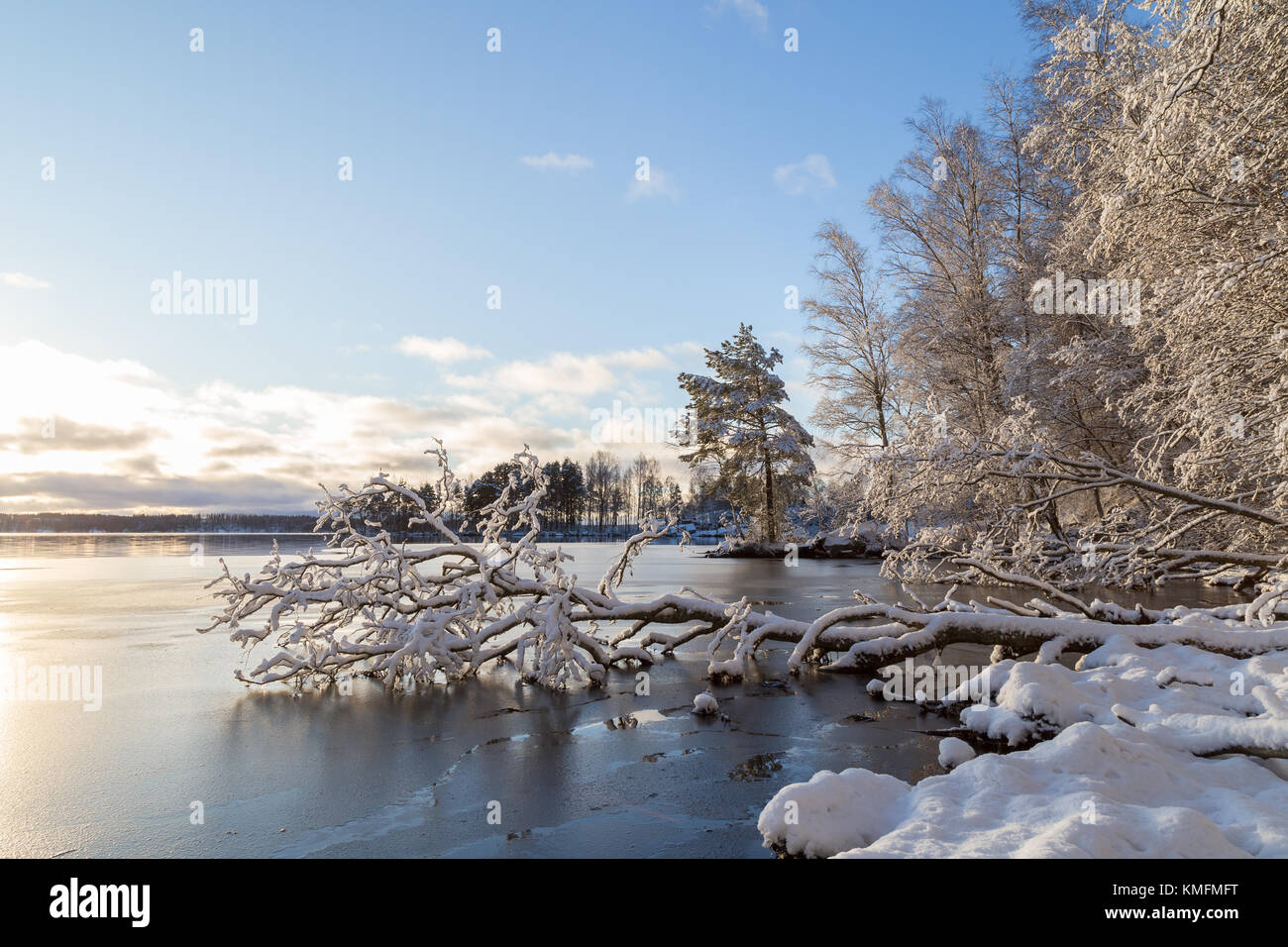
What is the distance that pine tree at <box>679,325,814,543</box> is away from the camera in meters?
36.8

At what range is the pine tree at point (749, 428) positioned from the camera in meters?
36.8

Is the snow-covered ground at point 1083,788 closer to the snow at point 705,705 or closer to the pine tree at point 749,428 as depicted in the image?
the snow at point 705,705

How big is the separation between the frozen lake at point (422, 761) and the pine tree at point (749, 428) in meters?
27.5

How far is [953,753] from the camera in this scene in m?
5.29

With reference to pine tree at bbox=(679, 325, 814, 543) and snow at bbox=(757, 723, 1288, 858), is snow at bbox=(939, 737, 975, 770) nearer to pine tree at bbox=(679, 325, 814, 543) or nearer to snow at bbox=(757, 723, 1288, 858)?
snow at bbox=(757, 723, 1288, 858)

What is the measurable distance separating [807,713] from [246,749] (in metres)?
4.91

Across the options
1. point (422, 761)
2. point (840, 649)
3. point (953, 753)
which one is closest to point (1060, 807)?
point (953, 753)

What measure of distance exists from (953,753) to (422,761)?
3.96m

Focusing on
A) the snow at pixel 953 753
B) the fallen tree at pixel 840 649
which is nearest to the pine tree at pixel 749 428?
the fallen tree at pixel 840 649

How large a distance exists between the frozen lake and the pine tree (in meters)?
27.5

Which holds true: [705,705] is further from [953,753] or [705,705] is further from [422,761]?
[422,761]
